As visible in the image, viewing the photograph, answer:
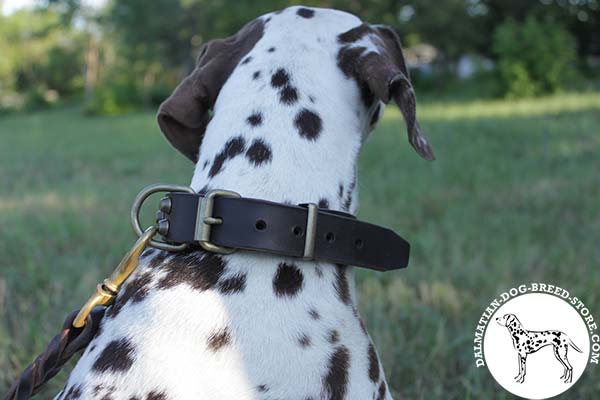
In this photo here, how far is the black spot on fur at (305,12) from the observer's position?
2.21 m

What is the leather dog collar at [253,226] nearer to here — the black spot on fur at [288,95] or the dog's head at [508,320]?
the black spot on fur at [288,95]

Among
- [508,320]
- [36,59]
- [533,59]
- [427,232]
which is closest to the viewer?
[508,320]

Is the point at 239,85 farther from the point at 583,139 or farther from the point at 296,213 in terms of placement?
the point at 583,139

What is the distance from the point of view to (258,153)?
1.81m

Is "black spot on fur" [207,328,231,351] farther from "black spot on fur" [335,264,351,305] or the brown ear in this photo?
the brown ear

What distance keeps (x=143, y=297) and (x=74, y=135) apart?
1591 centimetres

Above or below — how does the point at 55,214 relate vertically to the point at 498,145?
above

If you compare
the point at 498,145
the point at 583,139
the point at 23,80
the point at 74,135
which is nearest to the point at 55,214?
the point at 498,145

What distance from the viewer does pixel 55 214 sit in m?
5.66

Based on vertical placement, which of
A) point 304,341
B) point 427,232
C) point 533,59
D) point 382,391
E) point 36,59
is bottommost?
point 36,59

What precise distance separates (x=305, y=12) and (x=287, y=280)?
104cm

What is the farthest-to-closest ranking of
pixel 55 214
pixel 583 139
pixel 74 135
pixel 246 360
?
1. pixel 74 135
2. pixel 583 139
3. pixel 55 214
4. pixel 246 360

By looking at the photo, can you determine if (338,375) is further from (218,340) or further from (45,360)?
(45,360)

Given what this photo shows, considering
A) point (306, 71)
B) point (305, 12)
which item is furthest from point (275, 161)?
point (305, 12)
